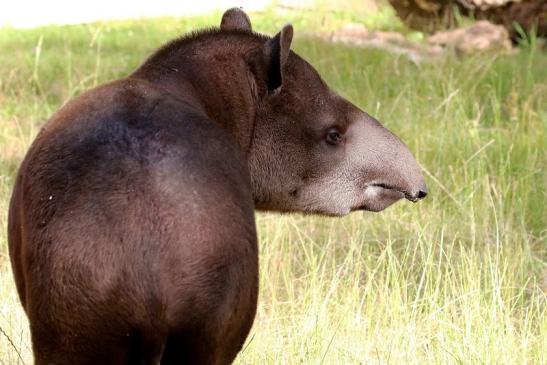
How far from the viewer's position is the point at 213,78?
3.36 m

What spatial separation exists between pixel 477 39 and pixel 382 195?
7202 millimetres

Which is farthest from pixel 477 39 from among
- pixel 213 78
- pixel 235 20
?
pixel 213 78

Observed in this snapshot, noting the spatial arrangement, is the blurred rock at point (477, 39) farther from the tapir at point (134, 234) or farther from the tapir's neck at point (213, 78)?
the tapir at point (134, 234)

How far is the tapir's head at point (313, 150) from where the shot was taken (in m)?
3.48

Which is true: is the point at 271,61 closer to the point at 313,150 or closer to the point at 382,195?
the point at 313,150

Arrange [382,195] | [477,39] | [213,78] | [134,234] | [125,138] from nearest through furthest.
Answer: [134,234], [125,138], [213,78], [382,195], [477,39]

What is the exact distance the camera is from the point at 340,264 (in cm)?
574

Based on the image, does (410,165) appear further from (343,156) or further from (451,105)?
(451,105)

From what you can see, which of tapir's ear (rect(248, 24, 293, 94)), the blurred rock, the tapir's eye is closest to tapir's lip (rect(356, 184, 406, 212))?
the tapir's eye

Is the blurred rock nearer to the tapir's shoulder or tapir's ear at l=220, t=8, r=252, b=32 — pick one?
tapir's ear at l=220, t=8, r=252, b=32

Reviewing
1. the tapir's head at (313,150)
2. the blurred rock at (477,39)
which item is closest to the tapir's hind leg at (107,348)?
the tapir's head at (313,150)

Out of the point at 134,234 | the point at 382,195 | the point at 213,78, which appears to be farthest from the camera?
the point at 382,195

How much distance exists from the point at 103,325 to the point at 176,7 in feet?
46.8

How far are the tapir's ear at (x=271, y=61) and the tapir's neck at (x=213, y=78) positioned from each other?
37 mm
